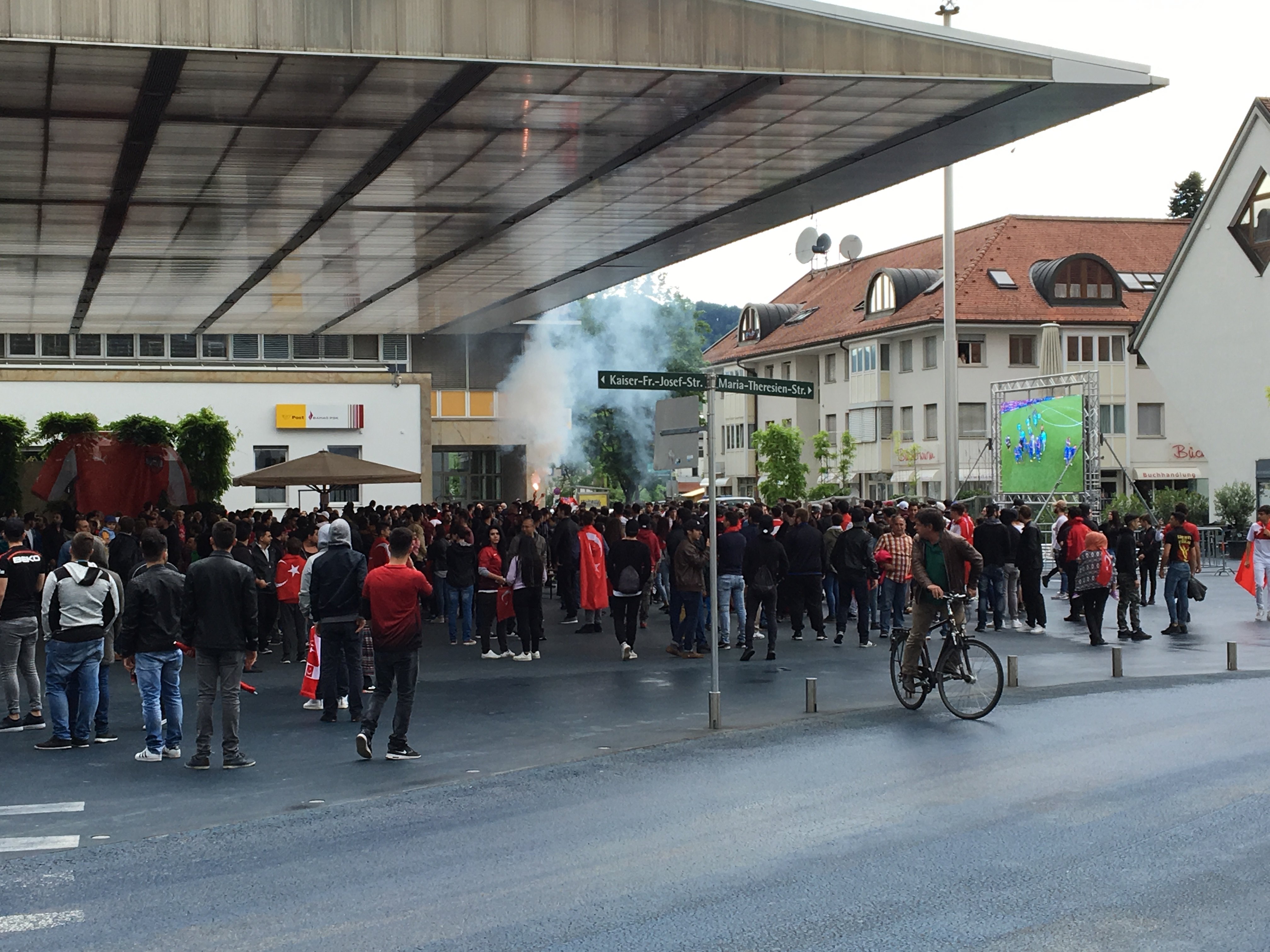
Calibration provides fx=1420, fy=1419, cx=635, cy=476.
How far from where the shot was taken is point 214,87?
560 inches

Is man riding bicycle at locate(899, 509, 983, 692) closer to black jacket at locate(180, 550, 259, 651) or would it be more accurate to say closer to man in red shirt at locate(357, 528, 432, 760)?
man in red shirt at locate(357, 528, 432, 760)

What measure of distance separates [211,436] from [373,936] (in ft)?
81.9

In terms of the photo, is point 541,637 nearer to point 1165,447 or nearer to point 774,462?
point 774,462

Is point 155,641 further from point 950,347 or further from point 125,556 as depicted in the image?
point 950,347

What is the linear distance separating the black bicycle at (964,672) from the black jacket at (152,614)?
20.4ft

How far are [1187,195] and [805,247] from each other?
49.3 meters

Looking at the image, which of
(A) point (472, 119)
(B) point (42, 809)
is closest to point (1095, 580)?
(A) point (472, 119)

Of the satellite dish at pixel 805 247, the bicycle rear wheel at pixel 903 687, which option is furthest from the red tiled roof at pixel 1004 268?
the bicycle rear wheel at pixel 903 687

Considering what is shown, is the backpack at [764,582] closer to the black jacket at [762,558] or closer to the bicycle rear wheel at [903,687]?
the black jacket at [762,558]

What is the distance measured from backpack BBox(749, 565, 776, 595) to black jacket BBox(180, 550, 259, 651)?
7552 millimetres

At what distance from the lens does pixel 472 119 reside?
52.0 ft

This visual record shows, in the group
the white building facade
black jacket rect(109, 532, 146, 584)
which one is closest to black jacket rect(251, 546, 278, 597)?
black jacket rect(109, 532, 146, 584)

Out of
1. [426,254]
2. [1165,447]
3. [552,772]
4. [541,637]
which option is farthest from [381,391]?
[1165,447]

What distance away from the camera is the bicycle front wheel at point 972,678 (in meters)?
12.0
